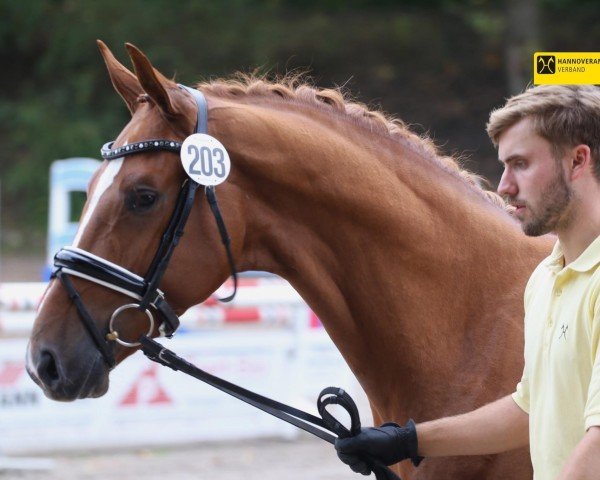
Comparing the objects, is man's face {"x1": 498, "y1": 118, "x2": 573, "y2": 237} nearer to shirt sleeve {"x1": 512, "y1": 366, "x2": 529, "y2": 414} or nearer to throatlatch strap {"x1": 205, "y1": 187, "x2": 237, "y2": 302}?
shirt sleeve {"x1": 512, "y1": 366, "x2": 529, "y2": 414}

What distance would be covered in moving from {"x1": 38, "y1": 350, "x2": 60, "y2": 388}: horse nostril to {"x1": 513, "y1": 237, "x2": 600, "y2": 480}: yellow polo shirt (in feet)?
4.29

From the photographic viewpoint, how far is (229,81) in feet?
10.4

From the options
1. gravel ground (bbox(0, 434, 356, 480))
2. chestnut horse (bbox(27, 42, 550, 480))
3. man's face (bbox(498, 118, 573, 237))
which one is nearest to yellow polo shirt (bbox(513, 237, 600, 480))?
man's face (bbox(498, 118, 573, 237))

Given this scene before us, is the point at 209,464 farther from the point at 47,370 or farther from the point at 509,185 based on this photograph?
the point at 509,185

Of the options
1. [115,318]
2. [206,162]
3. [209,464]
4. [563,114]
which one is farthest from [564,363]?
[209,464]

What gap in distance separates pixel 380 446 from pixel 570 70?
112cm

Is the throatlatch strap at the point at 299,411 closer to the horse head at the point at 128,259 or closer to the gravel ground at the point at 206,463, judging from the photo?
the horse head at the point at 128,259

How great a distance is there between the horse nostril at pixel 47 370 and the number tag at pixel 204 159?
2.12 ft

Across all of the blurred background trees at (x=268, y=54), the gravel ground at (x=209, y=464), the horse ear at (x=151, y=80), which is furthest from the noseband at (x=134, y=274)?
the blurred background trees at (x=268, y=54)

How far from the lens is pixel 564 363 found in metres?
2.07

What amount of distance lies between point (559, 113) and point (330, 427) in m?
1.17

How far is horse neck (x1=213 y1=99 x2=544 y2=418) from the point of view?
9.40 ft

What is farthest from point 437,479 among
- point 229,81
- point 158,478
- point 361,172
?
point 158,478

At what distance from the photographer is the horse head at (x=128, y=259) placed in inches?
106
